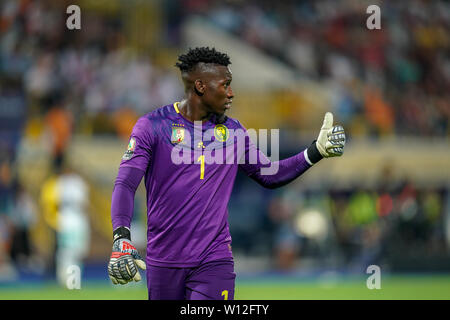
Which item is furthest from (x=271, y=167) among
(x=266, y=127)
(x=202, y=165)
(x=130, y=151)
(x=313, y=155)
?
(x=266, y=127)

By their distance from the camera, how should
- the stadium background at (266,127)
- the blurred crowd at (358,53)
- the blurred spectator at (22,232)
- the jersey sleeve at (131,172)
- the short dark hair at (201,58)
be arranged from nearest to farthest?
the jersey sleeve at (131,172), the short dark hair at (201,58), the blurred spectator at (22,232), the stadium background at (266,127), the blurred crowd at (358,53)

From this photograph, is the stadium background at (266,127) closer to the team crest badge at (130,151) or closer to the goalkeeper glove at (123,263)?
the team crest badge at (130,151)

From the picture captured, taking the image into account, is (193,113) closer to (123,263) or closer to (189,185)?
(189,185)

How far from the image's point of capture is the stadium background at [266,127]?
15.4m

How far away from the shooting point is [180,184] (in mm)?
5422

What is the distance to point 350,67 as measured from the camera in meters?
22.7

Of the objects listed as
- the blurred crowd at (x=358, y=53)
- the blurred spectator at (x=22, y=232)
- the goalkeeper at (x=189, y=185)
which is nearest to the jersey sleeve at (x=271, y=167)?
the goalkeeper at (x=189, y=185)

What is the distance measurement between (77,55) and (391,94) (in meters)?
8.35

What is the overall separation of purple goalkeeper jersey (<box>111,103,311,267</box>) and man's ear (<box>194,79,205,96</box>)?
210 mm

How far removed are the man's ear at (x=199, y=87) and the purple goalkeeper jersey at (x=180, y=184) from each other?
0.21 m

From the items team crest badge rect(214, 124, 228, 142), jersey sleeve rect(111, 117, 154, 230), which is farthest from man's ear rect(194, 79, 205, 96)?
jersey sleeve rect(111, 117, 154, 230)

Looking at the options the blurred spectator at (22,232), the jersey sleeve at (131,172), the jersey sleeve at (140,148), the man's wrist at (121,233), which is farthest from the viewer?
the blurred spectator at (22,232)

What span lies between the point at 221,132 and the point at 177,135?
35 centimetres
